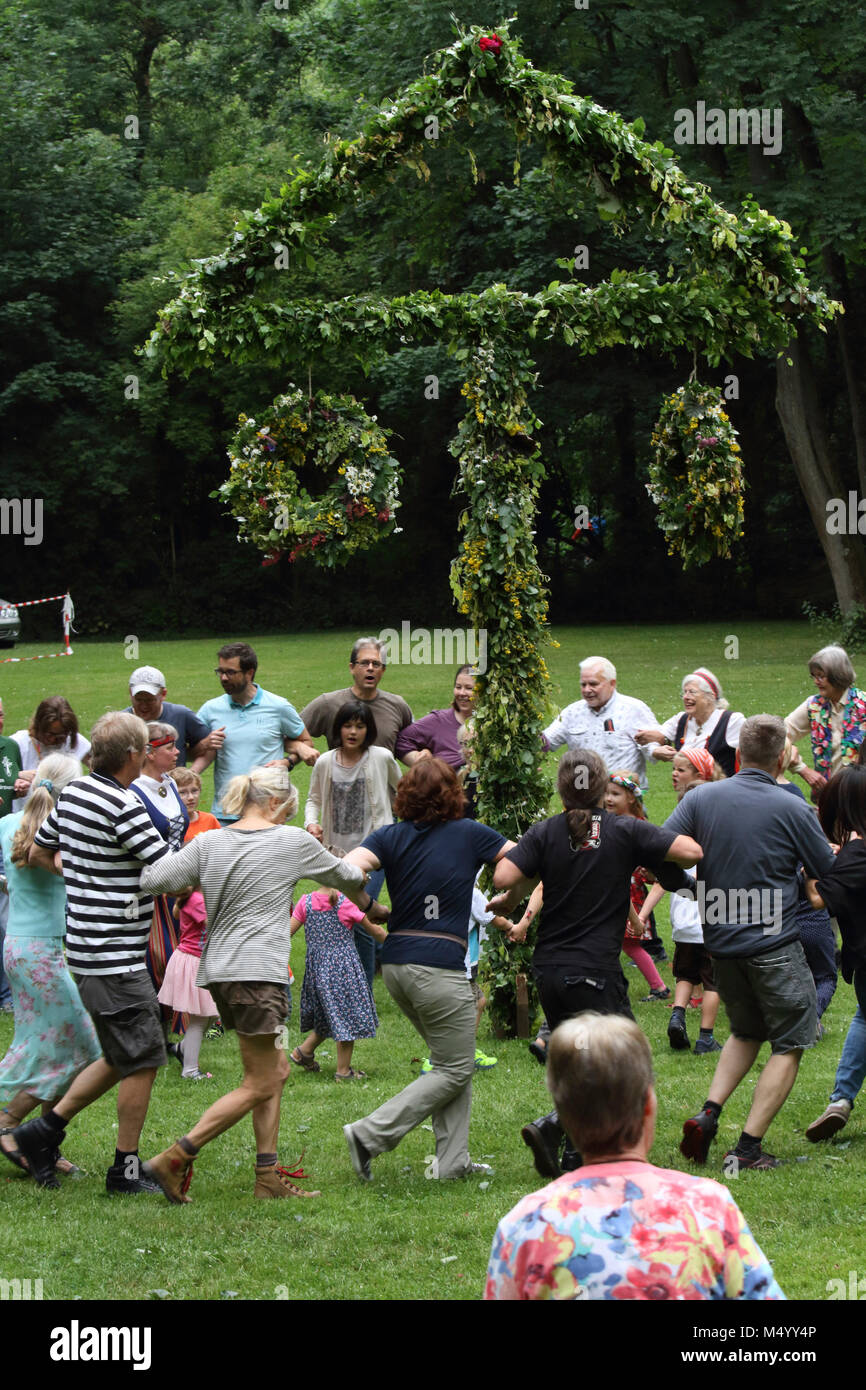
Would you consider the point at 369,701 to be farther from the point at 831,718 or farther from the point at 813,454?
the point at 813,454

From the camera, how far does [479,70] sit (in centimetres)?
841

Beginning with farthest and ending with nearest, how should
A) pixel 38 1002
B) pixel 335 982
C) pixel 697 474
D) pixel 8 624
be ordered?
pixel 8 624 < pixel 697 474 < pixel 335 982 < pixel 38 1002

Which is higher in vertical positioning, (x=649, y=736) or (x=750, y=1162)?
(x=649, y=736)

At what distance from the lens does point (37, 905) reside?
670cm

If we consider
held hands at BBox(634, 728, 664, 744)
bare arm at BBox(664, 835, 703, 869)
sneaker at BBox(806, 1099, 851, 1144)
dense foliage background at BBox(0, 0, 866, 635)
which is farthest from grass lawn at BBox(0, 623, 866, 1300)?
dense foliage background at BBox(0, 0, 866, 635)

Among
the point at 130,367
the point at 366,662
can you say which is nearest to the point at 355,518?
the point at 366,662

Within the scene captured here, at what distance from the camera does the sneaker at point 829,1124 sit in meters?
6.63

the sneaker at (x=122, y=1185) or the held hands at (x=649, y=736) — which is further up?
the held hands at (x=649, y=736)

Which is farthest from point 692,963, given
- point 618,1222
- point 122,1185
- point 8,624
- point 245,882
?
point 8,624

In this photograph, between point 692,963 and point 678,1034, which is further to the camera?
point 692,963

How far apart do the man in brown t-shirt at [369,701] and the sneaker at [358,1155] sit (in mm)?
3372

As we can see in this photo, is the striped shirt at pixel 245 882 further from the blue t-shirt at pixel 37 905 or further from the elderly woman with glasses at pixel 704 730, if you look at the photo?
the elderly woman with glasses at pixel 704 730

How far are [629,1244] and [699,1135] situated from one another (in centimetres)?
367

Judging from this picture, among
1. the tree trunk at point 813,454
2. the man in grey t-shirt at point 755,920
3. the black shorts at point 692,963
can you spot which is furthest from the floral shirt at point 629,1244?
the tree trunk at point 813,454
